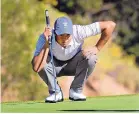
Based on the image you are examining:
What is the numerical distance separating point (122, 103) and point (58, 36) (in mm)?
716

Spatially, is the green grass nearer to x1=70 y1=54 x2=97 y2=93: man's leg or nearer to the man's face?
x1=70 y1=54 x2=97 y2=93: man's leg

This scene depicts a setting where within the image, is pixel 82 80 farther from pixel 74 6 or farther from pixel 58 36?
pixel 74 6

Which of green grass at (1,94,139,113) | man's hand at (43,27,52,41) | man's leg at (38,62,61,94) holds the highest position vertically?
man's hand at (43,27,52,41)

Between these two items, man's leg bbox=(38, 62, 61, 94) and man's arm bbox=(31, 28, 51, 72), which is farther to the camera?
man's leg bbox=(38, 62, 61, 94)

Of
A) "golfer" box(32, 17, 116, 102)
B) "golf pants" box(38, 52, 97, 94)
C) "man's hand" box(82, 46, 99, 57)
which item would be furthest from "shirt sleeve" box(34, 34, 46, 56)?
"man's hand" box(82, 46, 99, 57)

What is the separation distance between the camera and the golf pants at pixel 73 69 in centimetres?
387

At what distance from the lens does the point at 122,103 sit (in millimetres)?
4184

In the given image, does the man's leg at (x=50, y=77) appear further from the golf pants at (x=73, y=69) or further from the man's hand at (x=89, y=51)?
the man's hand at (x=89, y=51)

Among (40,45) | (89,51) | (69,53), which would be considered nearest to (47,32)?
(40,45)

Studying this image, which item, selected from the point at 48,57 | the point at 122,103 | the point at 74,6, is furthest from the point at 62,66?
the point at 74,6

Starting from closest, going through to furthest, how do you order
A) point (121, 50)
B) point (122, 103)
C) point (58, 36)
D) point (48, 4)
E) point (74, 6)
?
point (58, 36), point (122, 103), point (48, 4), point (74, 6), point (121, 50)

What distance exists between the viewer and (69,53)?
150 inches

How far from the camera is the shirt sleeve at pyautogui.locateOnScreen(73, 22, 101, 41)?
12.5ft

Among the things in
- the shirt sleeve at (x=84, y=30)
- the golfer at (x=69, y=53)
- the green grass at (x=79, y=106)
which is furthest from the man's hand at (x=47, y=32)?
the green grass at (x=79, y=106)
